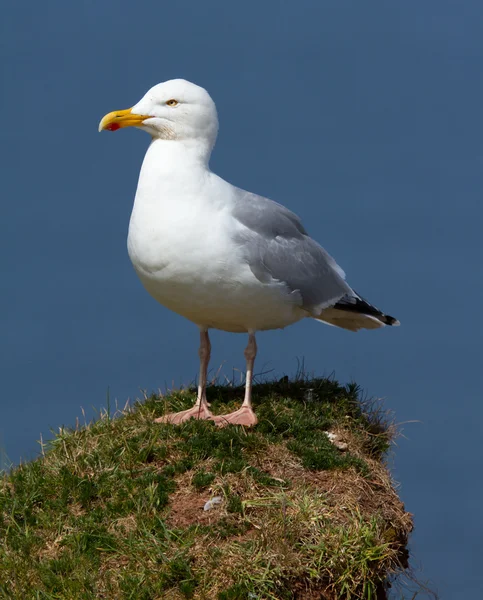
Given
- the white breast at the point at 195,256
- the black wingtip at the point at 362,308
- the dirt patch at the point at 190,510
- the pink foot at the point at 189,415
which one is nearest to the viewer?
the dirt patch at the point at 190,510

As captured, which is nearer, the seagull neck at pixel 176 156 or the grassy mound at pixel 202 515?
the grassy mound at pixel 202 515

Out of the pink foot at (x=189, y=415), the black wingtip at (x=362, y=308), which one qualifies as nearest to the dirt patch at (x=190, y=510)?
the pink foot at (x=189, y=415)

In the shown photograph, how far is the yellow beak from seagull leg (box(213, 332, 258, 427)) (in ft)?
6.25

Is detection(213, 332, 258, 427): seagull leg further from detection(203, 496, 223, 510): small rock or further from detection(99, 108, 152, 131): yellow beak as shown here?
detection(99, 108, 152, 131): yellow beak

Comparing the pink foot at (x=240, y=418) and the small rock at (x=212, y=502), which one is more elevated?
the pink foot at (x=240, y=418)

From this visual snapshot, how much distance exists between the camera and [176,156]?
834cm

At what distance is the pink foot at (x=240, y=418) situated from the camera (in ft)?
28.4

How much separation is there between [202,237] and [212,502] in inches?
75.7

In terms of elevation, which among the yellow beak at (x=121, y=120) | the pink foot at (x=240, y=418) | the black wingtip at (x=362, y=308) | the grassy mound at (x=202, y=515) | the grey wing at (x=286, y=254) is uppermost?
the yellow beak at (x=121, y=120)

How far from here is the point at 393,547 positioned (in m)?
8.27

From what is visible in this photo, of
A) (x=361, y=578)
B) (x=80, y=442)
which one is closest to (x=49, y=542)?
(x=80, y=442)

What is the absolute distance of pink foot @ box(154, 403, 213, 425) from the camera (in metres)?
8.83

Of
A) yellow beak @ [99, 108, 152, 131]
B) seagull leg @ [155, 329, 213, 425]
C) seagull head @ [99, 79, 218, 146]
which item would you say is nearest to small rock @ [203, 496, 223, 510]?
seagull leg @ [155, 329, 213, 425]

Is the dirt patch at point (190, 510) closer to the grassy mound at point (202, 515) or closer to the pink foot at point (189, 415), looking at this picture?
the grassy mound at point (202, 515)
